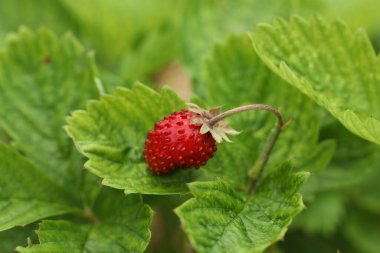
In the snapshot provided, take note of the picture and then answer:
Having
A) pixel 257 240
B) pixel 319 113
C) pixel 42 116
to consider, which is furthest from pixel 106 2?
pixel 257 240

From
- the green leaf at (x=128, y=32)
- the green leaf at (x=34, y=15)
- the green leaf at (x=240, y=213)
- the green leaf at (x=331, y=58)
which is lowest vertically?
the green leaf at (x=240, y=213)

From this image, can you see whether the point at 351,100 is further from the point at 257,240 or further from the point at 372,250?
the point at 372,250

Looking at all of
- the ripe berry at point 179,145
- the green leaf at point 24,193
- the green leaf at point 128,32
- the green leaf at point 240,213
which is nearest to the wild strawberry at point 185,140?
the ripe berry at point 179,145

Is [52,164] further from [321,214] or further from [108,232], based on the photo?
[321,214]

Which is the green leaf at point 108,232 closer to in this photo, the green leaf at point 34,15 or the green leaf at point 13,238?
the green leaf at point 13,238

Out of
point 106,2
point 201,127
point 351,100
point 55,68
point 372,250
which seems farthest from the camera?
point 106,2

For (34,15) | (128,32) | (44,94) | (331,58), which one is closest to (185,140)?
(331,58)
